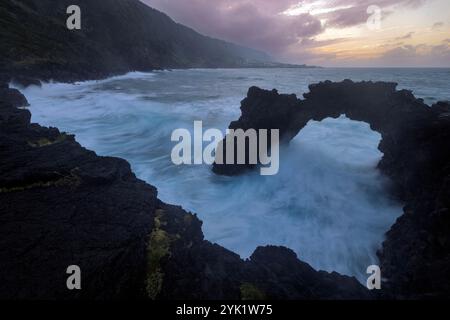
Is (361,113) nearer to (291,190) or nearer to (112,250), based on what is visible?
(291,190)

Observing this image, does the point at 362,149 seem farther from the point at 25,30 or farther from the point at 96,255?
the point at 25,30

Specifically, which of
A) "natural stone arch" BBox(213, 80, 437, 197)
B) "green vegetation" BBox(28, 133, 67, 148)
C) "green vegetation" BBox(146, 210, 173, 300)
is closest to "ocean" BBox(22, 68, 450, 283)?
"natural stone arch" BBox(213, 80, 437, 197)

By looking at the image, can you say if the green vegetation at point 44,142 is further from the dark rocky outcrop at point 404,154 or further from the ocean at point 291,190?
the dark rocky outcrop at point 404,154

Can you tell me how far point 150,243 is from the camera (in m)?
4.66

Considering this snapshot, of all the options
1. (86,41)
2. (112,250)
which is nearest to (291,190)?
(112,250)

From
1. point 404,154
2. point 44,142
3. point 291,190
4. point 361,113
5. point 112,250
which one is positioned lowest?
point 291,190

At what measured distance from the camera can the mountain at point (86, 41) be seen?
127 ft

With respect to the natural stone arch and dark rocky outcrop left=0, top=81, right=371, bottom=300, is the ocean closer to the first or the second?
the natural stone arch

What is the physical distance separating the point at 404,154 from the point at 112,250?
8.10 meters

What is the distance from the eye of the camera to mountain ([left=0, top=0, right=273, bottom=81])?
127 feet

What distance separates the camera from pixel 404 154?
869 cm

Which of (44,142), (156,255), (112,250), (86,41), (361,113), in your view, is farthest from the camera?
(86,41)

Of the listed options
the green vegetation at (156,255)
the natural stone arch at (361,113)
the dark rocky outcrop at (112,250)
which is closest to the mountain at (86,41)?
the natural stone arch at (361,113)

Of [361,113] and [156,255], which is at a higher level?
[361,113]
